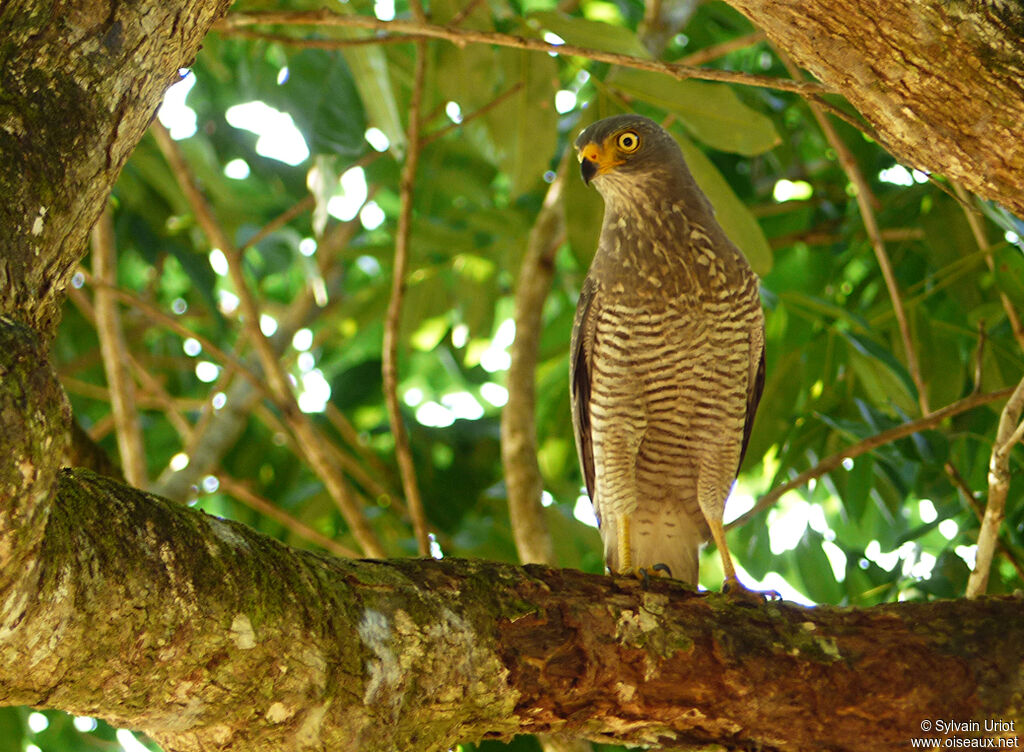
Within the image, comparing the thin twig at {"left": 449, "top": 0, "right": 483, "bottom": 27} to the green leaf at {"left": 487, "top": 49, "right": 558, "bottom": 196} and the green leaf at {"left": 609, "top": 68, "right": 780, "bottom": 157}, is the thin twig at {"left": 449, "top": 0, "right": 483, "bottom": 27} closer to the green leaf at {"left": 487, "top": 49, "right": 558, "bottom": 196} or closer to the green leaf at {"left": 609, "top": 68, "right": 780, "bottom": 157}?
the green leaf at {"left": 487, "top": 49, "right": 558, "bottom": 196}

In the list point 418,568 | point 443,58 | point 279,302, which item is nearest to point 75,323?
point 279,302

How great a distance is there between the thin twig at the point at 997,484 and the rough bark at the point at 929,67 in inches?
26.3

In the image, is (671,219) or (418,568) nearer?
(418,568)

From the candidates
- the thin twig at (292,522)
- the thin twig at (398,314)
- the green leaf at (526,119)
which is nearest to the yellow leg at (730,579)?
the thin twig at (398,314)

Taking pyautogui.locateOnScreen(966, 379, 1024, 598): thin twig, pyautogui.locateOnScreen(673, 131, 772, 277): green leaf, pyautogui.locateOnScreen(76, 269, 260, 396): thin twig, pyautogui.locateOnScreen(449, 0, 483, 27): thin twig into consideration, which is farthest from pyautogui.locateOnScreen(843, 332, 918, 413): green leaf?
pyautogui.locateOnScreen(76, 269, 260, 396): thin twig

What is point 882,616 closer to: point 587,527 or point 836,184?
point 587,527

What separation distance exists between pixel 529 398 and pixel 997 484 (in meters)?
2.05

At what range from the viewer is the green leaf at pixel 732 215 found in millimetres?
3816

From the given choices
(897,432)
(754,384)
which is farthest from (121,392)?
(897,432)

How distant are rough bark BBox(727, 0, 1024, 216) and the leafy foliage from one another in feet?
1.11

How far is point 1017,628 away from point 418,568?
152 centimetres

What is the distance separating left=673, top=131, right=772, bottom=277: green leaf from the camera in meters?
3.82

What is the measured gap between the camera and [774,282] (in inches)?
190

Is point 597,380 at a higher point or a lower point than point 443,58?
lower
